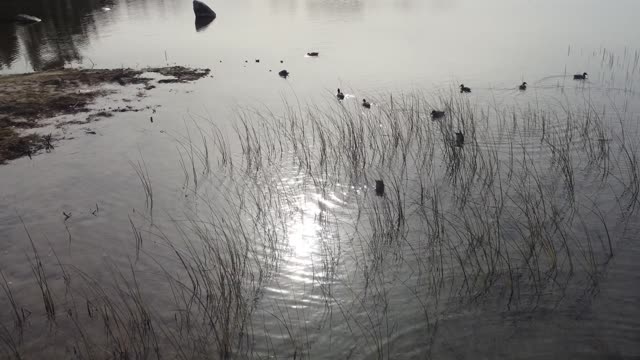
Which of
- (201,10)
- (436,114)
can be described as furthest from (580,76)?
(201,10)

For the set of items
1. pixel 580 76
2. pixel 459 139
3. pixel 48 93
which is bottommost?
pixel 459 139

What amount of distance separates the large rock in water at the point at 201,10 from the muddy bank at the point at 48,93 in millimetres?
12869

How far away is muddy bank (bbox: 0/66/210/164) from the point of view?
1039 centimetres

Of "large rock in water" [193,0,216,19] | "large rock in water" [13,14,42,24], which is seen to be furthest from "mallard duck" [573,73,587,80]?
"large rock in water" [13,14,42,24]

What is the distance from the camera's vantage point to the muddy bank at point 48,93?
1039 centimetres

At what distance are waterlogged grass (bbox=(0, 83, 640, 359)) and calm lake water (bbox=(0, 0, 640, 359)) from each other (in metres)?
0.03

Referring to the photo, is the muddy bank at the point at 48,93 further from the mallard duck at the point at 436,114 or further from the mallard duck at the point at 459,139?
the mallard duck at the point at 459,139

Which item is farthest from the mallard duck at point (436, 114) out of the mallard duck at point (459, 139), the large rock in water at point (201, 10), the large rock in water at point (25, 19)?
the large rock in water at point (25, 19)

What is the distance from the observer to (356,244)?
21.7 ft

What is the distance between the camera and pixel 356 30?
2356cm

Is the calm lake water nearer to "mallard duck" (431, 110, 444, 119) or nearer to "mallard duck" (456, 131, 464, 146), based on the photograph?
"mallard duck" (456, 131, 464, 146)

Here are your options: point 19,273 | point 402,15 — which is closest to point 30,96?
point 19,273

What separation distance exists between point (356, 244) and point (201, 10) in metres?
25.4

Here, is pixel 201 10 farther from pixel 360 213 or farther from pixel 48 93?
pixel 360 213
